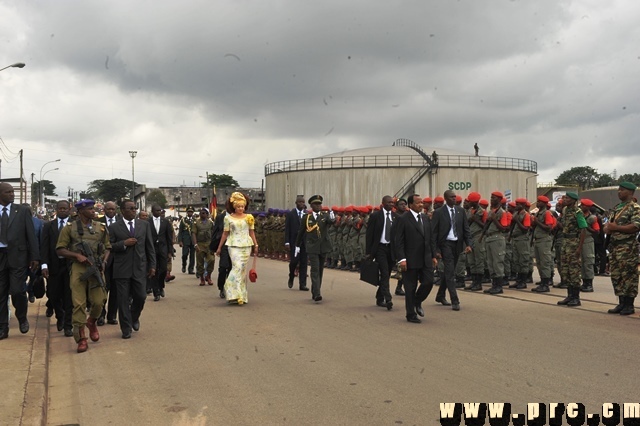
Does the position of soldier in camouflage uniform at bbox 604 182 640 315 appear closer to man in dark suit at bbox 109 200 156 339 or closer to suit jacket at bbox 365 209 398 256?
suit jacket at bbox 365 209 398 256

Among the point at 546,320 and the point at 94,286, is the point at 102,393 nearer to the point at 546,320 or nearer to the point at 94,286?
the point at 94,286

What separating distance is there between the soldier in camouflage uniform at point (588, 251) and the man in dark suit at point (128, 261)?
9231 millimetres

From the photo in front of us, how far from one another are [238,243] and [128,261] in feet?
10.9

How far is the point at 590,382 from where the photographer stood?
240 inches

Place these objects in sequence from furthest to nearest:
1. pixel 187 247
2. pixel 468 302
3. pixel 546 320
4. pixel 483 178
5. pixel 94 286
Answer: pixel 483 178, pixel 187 247, pixel 468 302, pixel 546 320, pixel 94 286

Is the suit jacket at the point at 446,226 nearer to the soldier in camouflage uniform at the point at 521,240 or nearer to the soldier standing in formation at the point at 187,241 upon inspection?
the soldier in camouflage uniform at the point at 521,240

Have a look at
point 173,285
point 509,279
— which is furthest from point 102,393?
point 509,279

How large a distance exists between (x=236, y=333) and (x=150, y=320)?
2.19m

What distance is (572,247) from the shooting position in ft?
37.2

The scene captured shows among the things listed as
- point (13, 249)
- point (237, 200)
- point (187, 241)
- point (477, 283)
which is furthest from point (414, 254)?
point (187, 241)

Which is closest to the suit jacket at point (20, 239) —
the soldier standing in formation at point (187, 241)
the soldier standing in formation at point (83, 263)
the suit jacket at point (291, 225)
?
the soldier standing in formation at point (83, 263)

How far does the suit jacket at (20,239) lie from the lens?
8.58 meters

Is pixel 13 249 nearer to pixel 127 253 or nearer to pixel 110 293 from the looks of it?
pixel 127 253

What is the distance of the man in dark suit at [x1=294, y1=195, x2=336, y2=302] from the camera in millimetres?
12438
